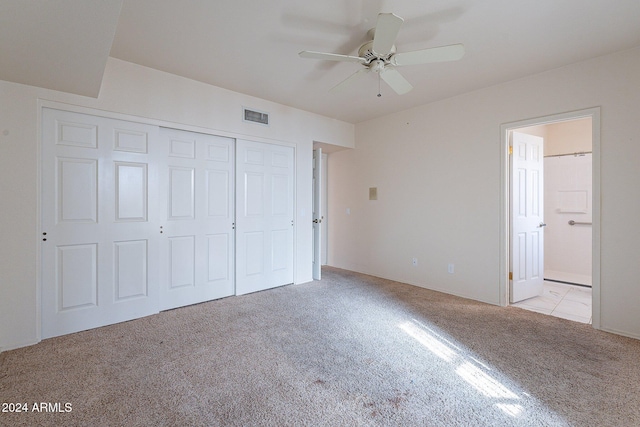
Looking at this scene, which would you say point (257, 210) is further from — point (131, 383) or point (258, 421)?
point (258, 421)

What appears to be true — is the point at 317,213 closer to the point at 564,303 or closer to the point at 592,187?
the point at 592,187

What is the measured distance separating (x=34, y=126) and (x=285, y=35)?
7.62ft

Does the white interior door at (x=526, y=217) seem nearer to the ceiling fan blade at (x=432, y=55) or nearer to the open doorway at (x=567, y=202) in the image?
the open doorway at (x=567, y=202)

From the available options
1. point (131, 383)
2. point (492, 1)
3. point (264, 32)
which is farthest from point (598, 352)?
point (264, 32)

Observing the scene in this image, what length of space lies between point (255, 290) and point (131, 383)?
2.08 m

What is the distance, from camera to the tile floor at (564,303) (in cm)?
318

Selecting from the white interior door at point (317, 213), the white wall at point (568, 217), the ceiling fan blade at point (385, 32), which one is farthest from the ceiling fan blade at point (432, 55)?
the white wall at point (568, 217)

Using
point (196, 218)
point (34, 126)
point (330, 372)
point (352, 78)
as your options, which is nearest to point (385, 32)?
point (352, 78)

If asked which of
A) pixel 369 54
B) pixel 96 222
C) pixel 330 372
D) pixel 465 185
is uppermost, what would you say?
pixel 369 54

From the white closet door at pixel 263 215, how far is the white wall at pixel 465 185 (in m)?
1.45

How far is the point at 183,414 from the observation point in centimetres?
161

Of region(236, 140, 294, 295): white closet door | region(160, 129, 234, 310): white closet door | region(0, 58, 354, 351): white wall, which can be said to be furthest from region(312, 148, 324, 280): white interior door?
region(160, 129, 234, 310): white closet door

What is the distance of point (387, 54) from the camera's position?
7.22 ft

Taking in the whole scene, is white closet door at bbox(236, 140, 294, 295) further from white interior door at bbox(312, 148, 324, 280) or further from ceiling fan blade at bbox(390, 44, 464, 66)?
ceiling fan blade at bbox(390, 44, 464, 66)
